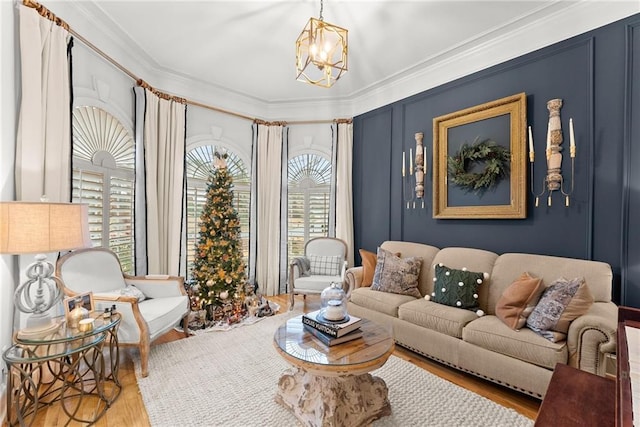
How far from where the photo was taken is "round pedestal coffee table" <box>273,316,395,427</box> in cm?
181

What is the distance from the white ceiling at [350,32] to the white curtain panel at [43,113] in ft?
1.43

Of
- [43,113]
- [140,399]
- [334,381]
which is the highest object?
[43,113]

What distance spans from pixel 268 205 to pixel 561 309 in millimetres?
4127

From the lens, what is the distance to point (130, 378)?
2.55 meters

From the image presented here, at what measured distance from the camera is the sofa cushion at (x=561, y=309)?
219cm

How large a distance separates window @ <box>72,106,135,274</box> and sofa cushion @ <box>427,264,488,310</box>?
3.67 meters

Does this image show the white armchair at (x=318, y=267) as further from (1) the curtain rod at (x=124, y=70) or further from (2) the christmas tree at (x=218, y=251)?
(1) the curtain rod at (x=124, y=70)

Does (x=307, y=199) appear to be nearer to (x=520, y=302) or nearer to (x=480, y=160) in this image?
(x=480, y=160)

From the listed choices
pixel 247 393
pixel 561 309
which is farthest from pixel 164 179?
pixel 561 309

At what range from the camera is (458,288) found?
298 centimetres

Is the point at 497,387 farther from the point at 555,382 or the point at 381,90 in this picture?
the point at 381,90

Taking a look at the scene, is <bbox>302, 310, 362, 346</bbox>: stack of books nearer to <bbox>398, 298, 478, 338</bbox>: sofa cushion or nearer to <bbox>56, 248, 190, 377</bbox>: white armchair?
<bbox>398, 298, 478, 338</bbox>: sofa cushion

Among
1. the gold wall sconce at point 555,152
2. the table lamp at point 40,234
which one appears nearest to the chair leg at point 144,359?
the table lamp at point 40,234

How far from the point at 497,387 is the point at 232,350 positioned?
8.13 ft
